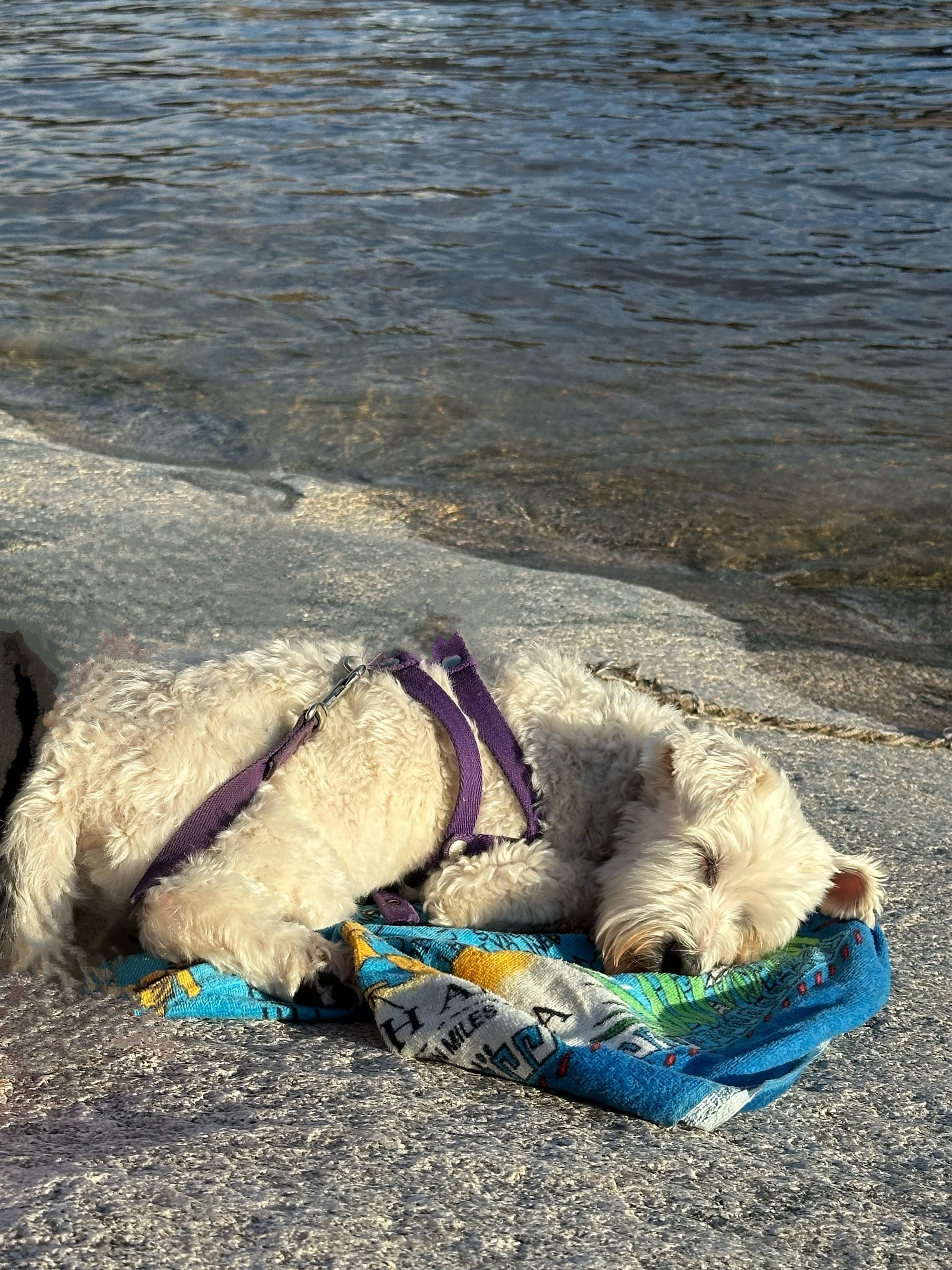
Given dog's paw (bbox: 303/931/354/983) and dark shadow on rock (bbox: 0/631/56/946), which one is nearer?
Result: dog's paw (bbox: 303/931/354/983)

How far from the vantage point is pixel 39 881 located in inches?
124

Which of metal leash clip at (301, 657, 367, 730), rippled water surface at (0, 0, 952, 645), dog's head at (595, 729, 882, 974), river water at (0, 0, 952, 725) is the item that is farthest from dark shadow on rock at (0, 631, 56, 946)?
rippled water surface at (0, 0, 952, 645)

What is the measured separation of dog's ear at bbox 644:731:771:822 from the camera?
11.4 ft

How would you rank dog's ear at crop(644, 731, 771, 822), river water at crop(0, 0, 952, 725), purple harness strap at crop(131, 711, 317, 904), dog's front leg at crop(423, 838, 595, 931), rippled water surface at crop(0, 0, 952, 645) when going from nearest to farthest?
purple harness strap at crop(131, 711, 317, 904)
dog's ear at crop(644, 731, 771, 822)
dog's front leg at crop(423, 838, 595, 931)
river water at crop(0, 0, 952, 725)
rippled water surface at crop(0, 0, 952, 645)

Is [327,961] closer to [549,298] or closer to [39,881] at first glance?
[39,881]

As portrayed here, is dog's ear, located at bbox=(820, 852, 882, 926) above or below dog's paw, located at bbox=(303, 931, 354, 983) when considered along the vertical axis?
below

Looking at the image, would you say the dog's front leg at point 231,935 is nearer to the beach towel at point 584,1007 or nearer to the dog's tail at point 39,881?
the beach towel at point 584,1007

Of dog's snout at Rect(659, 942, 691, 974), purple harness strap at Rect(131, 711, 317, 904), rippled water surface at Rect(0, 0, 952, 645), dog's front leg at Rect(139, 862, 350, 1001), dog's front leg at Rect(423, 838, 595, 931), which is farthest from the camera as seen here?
rippled water surface at Rect(0, 0, 952, 645)

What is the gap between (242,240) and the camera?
13305mm

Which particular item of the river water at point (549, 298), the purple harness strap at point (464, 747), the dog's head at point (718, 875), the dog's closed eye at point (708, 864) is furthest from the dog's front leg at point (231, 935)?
the river water at point (549, 298)

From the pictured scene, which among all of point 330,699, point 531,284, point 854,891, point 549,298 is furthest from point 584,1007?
point 531,284

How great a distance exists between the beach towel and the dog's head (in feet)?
0.23

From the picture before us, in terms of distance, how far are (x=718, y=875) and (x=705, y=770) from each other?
0.27 m

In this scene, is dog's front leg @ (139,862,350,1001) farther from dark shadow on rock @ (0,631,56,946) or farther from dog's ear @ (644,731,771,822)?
dog's ear @ (644,731,771,822)
